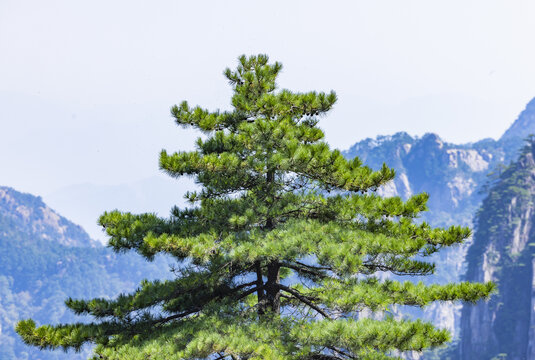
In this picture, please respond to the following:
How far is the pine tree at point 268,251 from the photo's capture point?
624 cm

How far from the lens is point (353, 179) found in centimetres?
707

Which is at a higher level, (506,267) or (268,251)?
(506,267)

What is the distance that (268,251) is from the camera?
6.38 metres

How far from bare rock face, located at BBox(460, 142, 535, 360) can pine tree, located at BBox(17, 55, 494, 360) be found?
76.5m

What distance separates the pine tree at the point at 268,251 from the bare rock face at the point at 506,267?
76487 millimetres

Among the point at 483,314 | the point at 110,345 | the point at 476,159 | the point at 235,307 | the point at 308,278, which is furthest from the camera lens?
the point at 476,159

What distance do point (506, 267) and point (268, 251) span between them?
292 feet

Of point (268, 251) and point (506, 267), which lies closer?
point (268, 251)

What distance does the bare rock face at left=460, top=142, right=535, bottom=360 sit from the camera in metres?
77.7

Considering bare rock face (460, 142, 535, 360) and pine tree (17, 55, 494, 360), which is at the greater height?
bare rock face (460, 142, 535, 360)

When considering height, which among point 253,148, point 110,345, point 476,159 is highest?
point 476,159

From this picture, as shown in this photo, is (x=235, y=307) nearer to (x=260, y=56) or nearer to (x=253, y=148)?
(x=253, y=148)

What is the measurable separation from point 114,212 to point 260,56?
361 cm

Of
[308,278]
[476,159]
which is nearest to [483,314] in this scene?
[308,278]
